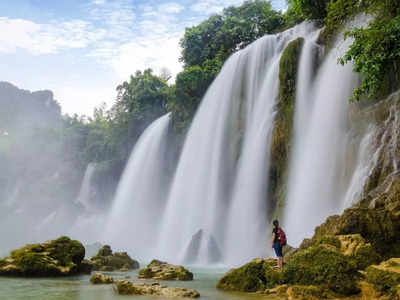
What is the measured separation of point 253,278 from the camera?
834 cm

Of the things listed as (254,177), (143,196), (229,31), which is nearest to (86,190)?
(143,196)

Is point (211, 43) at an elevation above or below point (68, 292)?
above

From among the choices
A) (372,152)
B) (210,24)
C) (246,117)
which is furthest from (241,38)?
(372,152)

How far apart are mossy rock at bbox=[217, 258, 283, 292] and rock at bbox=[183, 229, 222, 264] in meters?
9.71

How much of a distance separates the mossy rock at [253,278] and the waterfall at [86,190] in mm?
38089

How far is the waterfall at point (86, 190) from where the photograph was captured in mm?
44906

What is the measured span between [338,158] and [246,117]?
26.5ft

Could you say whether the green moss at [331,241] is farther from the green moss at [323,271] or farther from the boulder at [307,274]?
the green moss at [323,271]

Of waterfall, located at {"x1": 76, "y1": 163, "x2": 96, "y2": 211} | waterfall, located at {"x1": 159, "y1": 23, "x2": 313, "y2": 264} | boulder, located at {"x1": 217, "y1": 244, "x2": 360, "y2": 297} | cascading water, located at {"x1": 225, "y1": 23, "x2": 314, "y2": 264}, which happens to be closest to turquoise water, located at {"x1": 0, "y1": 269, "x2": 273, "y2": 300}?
boulder, located at {"x1": 217, "y1": 244, "x2": 360, "y2": 297}

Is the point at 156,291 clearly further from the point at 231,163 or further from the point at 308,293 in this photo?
the point at 231,163

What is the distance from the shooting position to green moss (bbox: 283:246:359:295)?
6.65 meters

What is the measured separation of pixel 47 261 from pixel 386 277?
1023cm

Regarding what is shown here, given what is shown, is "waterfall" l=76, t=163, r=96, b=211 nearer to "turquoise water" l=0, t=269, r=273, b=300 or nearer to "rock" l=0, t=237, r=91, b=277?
"rock" l=0, t=237, r=91, b=277

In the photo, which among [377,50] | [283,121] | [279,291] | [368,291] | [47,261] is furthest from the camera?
[283,121]
